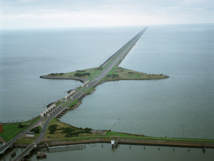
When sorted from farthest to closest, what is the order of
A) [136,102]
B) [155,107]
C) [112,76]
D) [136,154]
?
[112,76] → [136,102] → [155,107] → [136,154]

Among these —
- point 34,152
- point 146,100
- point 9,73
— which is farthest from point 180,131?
point 9,73

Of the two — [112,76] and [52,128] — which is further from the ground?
[112,76]

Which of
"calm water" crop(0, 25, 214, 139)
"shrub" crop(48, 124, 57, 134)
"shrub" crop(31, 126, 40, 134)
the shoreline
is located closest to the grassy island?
"calm water" crop(0, 25, 214, 139)

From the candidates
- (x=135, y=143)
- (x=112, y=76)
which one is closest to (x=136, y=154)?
(x=135, y=143)

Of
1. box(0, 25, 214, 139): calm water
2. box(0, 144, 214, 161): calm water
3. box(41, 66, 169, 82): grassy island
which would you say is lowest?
box(0, 144, 214, 161): calm water

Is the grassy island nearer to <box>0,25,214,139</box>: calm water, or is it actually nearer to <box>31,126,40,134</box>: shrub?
<box>0,25,214,139</box>: calm water

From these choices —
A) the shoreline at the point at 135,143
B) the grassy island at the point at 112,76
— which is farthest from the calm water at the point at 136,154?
the grassy island at the point at 112,76

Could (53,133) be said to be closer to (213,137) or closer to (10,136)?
(10,136)

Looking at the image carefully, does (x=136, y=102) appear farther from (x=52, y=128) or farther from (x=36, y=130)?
(x=36, y=130)

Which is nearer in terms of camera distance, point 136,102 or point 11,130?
point 11,130

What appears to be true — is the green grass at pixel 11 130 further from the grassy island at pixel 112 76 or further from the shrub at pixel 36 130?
the grassy island at pixel 112 76

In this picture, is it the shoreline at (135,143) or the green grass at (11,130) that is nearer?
the shoreline at (135,143)
